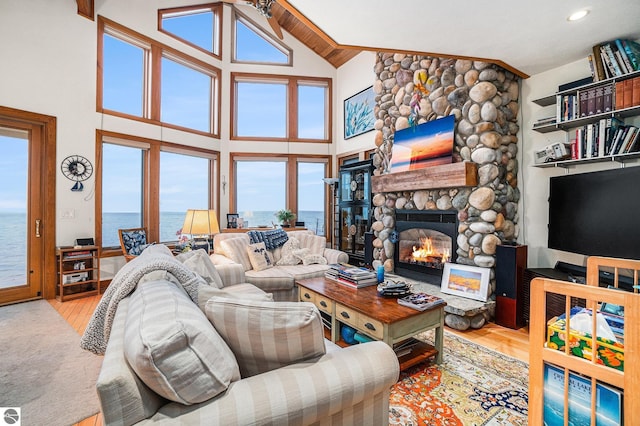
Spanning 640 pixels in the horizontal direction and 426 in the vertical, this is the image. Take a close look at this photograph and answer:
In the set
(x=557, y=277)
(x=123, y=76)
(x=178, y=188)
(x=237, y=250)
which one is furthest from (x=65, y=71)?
(x=557, y=277)

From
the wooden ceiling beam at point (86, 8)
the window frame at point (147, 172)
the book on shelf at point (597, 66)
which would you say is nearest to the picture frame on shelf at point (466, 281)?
the book on shelf at point (597, 66)

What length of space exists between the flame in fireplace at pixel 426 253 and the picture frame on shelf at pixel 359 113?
2419 millimetres

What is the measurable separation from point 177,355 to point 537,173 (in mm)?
3752

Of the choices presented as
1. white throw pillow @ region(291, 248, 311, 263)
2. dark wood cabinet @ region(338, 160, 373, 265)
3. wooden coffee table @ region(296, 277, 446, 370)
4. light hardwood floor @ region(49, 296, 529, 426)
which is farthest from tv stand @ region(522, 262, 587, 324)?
white throw pillow @ region(291, 248, 311, 263)

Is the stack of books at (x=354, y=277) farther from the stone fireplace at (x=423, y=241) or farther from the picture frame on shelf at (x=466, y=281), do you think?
the stone fireplace at (x=423, y=241)

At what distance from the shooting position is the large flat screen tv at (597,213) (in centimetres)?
227

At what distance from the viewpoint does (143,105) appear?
16.0ft

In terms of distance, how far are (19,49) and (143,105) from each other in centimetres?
148

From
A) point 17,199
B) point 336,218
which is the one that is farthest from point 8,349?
point 336,218

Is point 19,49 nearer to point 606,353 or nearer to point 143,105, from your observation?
point 143,105

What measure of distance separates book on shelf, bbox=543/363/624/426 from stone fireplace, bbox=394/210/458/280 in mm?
2437

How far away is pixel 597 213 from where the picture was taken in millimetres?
2502

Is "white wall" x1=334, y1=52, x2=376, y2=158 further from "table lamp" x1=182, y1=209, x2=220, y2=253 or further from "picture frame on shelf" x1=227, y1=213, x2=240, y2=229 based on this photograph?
"table lamp" x1=182, y1=209, x2=220, y2=253

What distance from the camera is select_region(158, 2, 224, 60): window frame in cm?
504
